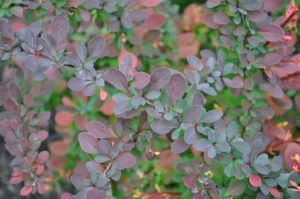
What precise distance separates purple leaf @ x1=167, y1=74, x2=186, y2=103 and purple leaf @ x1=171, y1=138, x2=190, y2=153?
0.12 m

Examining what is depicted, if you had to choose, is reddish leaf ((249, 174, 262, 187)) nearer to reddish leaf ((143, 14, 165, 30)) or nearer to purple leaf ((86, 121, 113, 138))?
purple leaf ((86, 121, 113, 138))

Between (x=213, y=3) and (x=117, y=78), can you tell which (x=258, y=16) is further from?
(x=117, y=78)

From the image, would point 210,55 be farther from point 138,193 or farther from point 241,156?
point 138,193

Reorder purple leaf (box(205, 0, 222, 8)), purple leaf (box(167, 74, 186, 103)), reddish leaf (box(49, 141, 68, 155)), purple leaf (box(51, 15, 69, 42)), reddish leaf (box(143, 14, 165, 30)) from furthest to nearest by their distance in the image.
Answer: reddish leaf (box(49, 141, 68, 155)) → reddish leaf (box(143, 14, 165, 30)) → purple leaf (box(205, 0, 222, 8)) → purple leaf (box(51, 15, 69, 42)) → purple leaf (box(167, 74, 186, 103))

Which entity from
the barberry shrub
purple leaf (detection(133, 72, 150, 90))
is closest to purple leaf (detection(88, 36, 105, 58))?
the barberry shrub

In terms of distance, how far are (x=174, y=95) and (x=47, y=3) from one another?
51 cm

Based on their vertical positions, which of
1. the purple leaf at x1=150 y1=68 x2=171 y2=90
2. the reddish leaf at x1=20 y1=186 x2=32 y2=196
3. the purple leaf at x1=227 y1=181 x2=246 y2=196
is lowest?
the reddish leaf at x1=20 y1=186 x2=32 y2=196

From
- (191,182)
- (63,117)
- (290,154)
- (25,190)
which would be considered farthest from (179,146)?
(63,117)

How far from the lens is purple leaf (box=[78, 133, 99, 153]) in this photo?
95 centimetres

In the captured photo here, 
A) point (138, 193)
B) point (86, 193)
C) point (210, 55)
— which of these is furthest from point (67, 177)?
point (210, 55)

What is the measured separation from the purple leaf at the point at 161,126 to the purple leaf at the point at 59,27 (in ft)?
1.13

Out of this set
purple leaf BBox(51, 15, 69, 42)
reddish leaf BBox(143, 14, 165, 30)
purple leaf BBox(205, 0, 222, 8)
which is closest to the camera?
purple leaf BBox(51, 15, 69, 42)

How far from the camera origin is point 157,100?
982mm

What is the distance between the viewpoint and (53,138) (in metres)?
2.05
